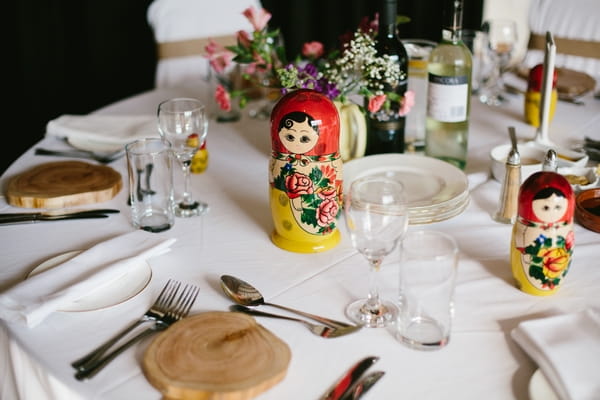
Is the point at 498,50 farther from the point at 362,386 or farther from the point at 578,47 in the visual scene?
the point at 362,386

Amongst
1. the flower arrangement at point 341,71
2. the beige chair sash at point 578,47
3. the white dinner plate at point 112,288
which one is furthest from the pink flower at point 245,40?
the beige chair sash at point 578,47

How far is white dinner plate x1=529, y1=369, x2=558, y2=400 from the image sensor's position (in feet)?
2.83

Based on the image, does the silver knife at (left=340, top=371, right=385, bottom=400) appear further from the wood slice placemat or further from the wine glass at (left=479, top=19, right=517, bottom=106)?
the wine glass at (left=479, top=19, right=517, bottom=106)

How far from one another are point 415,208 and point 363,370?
473 millimetres

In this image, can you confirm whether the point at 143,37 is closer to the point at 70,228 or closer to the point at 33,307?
the point at 70,228

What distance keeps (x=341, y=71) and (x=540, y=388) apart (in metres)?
0.87

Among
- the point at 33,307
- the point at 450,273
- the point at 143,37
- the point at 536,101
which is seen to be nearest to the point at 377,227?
the point at 450,273

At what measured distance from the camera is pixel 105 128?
5.98 feet

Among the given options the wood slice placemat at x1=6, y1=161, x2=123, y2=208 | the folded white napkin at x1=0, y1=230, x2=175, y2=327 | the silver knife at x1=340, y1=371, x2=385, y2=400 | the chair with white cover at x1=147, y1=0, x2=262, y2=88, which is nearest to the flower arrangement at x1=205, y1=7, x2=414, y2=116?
the wood slice placemat at x1=6, y1=161, x2=123, y2=208

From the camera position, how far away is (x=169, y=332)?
0.98 m

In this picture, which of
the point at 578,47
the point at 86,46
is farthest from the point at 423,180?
the point at 86,46

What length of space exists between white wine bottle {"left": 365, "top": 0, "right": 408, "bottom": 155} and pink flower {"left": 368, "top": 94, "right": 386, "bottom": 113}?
6 centimetres

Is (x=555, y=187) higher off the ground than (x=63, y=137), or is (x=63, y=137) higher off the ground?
(x=555, y=187)

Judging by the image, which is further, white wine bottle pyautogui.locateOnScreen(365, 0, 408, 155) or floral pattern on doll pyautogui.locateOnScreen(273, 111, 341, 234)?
white wine bottle pyautogui.locateOnScreen(365, 0, 408, 155)
